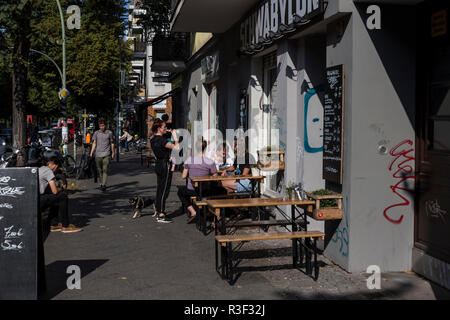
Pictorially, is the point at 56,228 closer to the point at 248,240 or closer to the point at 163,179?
the point at 163,179

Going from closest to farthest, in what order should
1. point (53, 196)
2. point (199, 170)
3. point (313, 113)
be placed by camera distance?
point (313, 113), point (53, 196), point (199, 170)

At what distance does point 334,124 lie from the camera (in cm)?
706

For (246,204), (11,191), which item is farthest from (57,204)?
(246,204)

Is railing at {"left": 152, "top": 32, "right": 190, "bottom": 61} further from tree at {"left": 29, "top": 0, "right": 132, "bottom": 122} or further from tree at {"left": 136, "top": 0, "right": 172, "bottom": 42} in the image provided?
tree at {"left": 29, "top": 0, "right": 132, "bottom": 122}

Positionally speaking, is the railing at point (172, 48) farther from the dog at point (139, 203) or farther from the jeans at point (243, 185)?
the jeans at point (243, 185)

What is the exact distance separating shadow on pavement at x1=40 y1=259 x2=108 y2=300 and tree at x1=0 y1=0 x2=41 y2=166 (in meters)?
4.22

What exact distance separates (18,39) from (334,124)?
20.7 feet

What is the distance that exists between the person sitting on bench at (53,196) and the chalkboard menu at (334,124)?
4211 mm

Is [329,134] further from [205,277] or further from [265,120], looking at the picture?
[265,120]

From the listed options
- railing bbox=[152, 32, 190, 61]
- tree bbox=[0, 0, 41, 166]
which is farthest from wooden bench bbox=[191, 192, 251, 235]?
railing bbox=[152, 32, 190, 61]

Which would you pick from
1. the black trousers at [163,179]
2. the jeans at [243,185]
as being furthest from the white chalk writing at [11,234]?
the jeans at [243,185]

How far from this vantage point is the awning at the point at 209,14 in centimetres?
1164

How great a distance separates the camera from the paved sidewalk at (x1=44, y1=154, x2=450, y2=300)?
5891mm

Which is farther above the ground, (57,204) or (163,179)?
(163,179)
